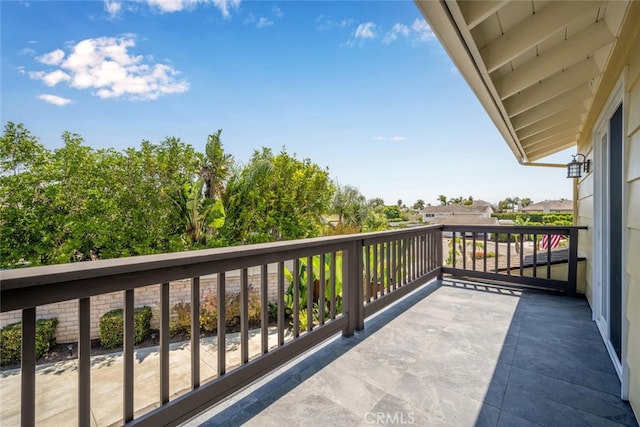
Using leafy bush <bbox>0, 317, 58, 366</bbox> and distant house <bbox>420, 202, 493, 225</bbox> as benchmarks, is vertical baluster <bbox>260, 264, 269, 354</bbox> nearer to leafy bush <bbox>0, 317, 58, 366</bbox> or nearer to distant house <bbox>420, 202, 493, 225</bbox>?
leafy bush <bbox>0, 317, 58, 366</bbox>

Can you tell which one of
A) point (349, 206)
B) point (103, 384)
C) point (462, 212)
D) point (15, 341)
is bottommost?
point (103, 384)

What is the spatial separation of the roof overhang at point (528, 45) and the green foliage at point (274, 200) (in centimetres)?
887

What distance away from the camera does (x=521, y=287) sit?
4281mm

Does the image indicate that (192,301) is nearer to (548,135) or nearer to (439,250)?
(439,250)

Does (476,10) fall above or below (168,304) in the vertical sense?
above

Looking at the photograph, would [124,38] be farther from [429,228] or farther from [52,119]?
[429,228]

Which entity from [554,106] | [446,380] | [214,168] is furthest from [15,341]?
[554,106]

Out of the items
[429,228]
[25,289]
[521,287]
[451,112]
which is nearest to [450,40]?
[25,289]

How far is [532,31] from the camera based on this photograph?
1.84 meters

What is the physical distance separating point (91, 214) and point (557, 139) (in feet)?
36.6

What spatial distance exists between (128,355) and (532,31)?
9.18 feet

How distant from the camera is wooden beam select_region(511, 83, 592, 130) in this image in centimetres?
285

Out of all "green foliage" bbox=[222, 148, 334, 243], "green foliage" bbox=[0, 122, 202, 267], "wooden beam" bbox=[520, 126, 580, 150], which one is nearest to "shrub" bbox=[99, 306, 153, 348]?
"green foliage" bbox=[0, 122, 202, 267]

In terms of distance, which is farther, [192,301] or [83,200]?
[83,200]
